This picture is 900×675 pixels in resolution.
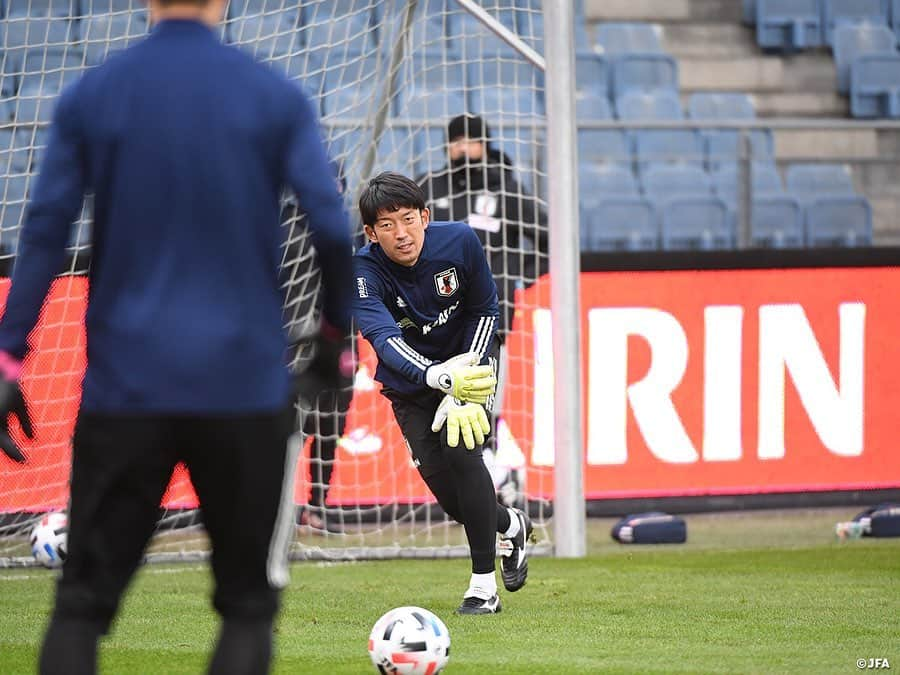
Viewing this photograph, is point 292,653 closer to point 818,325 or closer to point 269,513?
point 269,513

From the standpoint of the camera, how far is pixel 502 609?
6180 mm

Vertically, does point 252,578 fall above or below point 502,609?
above

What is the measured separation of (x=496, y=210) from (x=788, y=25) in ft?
25.8

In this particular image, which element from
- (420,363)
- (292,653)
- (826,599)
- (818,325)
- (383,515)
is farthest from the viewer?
(818,325)

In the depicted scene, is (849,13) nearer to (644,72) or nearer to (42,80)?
(644,72)

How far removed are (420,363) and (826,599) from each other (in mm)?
1950

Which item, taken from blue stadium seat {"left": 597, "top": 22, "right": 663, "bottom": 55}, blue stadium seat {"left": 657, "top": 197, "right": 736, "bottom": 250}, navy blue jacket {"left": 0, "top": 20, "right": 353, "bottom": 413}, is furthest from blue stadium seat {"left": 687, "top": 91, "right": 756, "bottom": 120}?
navy blue jacket {"left": 0, "top": 20, "right": 353, "bottom": 413}

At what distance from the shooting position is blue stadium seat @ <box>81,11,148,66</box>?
8.56m

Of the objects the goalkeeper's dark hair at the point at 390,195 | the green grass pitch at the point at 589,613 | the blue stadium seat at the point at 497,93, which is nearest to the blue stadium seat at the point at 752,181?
the blue stadium seat at the point at 497,93

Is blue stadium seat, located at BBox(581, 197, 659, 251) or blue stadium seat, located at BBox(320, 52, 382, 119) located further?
blue stadium seat, located at BBox(581, 197, 659, 251)

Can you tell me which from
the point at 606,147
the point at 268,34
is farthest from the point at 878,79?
the point at 268,34

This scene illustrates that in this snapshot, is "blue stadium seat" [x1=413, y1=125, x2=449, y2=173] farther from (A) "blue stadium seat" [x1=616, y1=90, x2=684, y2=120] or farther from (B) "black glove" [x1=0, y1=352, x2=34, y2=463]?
(B) "black glove" [x1=0, y1=352, x2=34, y2=463]

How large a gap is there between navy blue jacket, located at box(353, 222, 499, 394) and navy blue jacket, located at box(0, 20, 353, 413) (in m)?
2.90

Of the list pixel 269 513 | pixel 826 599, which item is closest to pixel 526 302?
pixel 826 599
